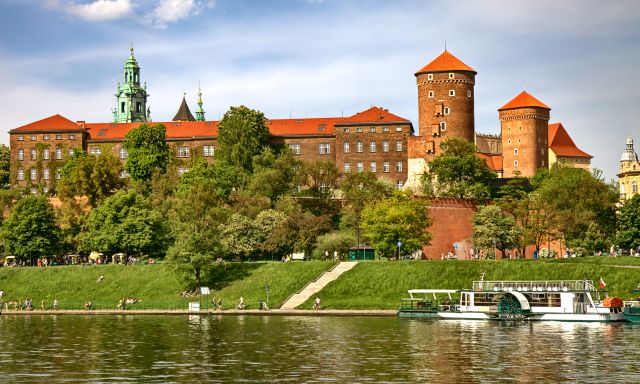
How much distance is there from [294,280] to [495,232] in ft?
72.2

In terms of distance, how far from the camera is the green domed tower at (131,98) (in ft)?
550

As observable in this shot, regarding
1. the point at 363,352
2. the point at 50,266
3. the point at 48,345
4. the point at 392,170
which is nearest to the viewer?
the point at 363,352

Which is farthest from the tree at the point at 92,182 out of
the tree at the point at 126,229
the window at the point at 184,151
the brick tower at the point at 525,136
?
the brick tower at the point at 525,136

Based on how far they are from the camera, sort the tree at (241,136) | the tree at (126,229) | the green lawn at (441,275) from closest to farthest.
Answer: the green lawn at (441,275) → the tree at (126,229) → the tree at (241,136)

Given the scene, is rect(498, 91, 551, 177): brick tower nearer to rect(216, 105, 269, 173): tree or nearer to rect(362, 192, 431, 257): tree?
rect(216, 105, 269, 173): tree

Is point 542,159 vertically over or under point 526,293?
over

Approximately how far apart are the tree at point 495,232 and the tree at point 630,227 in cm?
883

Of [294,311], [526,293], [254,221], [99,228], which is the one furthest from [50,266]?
[526,293]

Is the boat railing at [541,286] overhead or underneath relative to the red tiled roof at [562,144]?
underneath

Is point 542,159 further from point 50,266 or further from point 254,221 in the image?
point 50,266

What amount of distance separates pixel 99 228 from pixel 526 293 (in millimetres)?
42029

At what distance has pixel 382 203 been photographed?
87.9 metres

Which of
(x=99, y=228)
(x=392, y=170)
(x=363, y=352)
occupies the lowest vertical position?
(x=363, y=352)

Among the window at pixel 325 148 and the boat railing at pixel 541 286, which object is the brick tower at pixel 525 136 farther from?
the boat railing at pixel 541 286
